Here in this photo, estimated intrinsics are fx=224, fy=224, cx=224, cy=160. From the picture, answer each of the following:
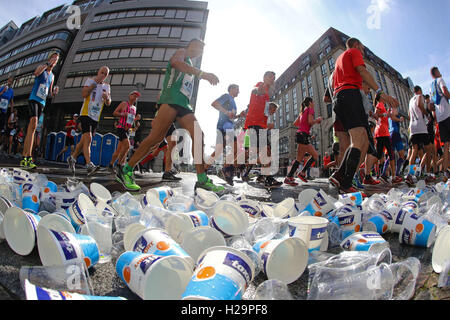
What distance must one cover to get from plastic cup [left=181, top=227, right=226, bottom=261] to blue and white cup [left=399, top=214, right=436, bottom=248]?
1.13 m

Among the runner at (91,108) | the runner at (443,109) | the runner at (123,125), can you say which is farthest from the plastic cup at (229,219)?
the runner at (443,109)

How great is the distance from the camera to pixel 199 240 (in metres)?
1.00

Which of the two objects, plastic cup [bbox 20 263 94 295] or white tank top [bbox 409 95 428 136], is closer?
plastic cup [bbox 20 263 94 295]

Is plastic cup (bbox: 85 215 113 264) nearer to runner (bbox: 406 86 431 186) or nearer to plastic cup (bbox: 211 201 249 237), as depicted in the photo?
plastic cup (bbox: 211 201 249 237)

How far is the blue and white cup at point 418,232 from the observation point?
128 cm

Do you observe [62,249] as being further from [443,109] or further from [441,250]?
[443,109]

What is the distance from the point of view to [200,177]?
3.16m

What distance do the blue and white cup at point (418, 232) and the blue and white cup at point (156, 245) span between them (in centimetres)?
131

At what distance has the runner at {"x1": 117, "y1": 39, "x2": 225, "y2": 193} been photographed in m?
2.96

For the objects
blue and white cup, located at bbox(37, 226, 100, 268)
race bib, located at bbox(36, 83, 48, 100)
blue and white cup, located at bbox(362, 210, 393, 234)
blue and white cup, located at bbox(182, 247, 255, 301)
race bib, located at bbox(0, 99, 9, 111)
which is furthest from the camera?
race bib, located at bbox(0, 99, 9, 111)

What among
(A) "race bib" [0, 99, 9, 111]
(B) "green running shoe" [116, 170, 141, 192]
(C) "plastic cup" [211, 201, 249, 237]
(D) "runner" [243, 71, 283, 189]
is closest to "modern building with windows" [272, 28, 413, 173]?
(D) "runner" [243, 71, 283, 189]

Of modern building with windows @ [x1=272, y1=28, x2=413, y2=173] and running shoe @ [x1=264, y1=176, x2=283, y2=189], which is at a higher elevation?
modern building with windows @ [x1=272, y1=28, x2=413, y2=173]
